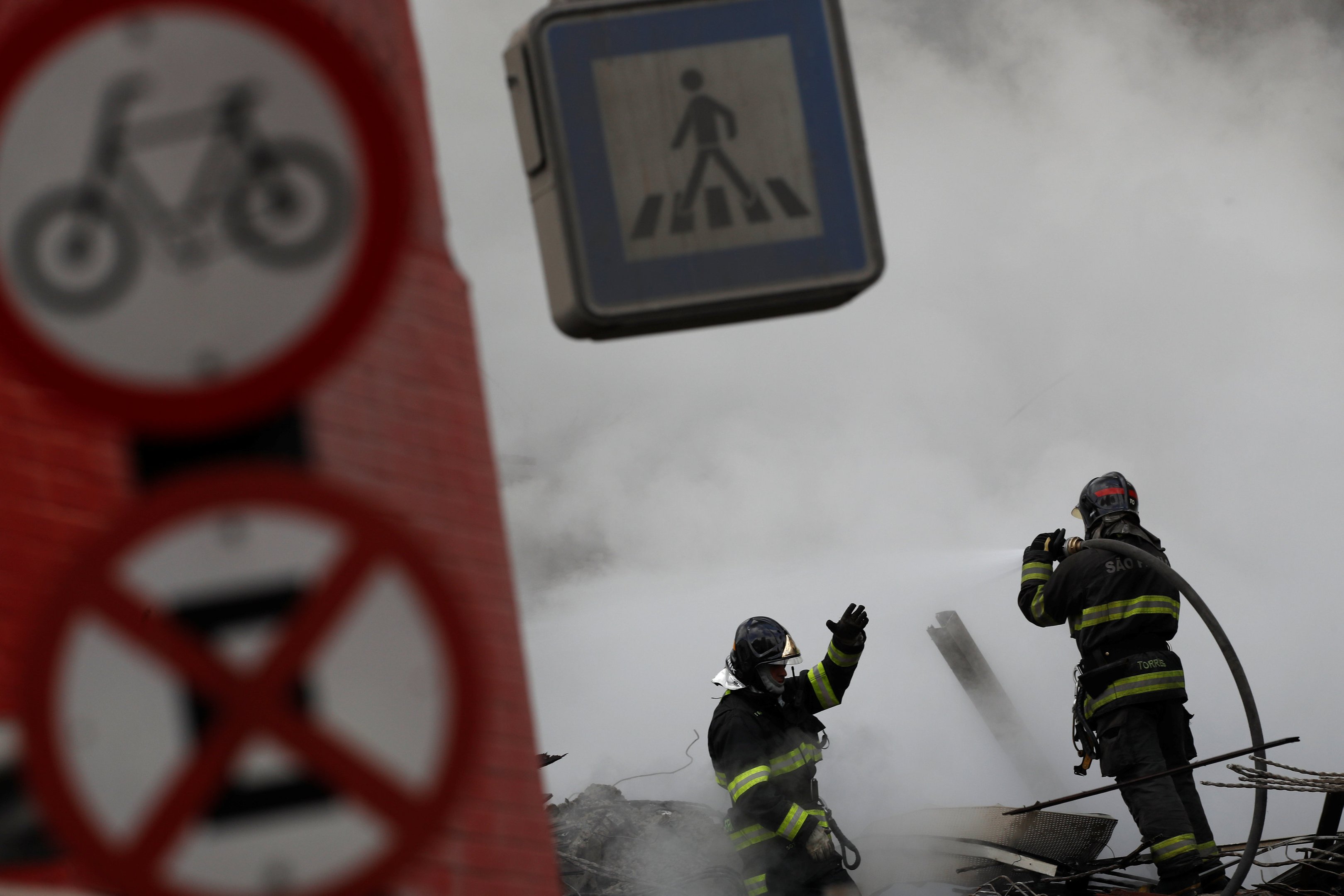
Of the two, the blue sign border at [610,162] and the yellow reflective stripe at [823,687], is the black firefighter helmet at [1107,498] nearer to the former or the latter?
the yellow reflective stripe at [823,687]

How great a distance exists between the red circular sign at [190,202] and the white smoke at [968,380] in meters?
9.35

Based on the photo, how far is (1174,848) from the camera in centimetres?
669

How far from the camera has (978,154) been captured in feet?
47.2

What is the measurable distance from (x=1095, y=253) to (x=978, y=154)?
A: 1.42 metres

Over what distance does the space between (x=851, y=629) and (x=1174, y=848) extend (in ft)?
5.54

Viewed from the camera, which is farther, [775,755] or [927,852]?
[927,852]

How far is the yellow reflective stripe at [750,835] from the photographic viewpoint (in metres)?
6.90

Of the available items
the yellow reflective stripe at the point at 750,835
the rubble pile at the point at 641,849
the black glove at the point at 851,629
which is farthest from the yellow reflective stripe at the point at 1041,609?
the rubble pile at the point at 641,849

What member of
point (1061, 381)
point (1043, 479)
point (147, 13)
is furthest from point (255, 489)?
point (1061, 381)

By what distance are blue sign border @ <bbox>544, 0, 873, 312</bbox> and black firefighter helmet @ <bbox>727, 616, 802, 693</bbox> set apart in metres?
4.24

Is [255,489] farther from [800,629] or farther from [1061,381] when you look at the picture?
[1061,381]

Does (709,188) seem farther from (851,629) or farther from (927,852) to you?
(927,852)

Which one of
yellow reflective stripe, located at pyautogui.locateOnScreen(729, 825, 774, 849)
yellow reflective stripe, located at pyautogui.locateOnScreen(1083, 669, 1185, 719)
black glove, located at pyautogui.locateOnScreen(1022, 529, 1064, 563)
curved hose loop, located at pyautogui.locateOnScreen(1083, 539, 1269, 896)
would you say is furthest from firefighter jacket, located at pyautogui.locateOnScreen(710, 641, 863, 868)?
curved hose loop, located at pyautogui.locateOnScreen(1083, 539, 1269, 896)

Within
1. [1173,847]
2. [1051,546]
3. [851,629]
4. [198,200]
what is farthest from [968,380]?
[198,200]
